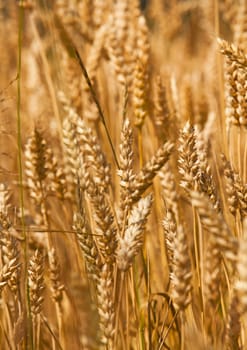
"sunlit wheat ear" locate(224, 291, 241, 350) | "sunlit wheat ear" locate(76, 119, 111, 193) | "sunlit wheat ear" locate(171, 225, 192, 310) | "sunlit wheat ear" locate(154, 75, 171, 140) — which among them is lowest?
"sunlit wheat ear" locate(224, 291, 241, 350)

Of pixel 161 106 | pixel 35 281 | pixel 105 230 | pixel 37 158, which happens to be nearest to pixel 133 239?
pixel 105 230

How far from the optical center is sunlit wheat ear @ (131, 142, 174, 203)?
66 cm

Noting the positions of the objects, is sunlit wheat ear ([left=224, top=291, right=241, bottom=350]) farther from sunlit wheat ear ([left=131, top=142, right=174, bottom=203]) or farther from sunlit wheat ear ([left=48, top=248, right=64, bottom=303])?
sunlit wheat ear ([left=48, top=248, right=64, bottom=303])

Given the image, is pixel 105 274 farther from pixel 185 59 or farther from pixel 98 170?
pixel 185 59

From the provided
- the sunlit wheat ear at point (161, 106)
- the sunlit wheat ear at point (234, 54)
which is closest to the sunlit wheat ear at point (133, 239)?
the sunlit wheat ear at point (234, 54)

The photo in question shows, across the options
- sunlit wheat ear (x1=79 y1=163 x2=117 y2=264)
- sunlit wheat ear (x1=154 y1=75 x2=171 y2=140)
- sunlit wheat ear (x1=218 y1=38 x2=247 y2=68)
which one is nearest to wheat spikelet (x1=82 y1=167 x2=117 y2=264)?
sunlit wheat ear (x1=79 y1=163 x2=117 y2=264)

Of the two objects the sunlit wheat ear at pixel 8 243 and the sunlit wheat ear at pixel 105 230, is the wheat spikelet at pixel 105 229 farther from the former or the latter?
the sunlit wheat ear at pixel 8 243

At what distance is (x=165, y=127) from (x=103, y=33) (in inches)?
12.4

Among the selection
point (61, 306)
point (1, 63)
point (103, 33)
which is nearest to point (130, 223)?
point (61, 306)

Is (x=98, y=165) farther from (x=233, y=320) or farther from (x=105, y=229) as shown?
(x=233, y=320)

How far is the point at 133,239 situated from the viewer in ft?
1.99

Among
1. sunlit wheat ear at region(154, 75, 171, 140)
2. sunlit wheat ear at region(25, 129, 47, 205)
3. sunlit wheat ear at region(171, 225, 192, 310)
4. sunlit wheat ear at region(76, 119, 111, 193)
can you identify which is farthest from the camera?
sunlit wheat ear at region(154, 75, 171, 140)

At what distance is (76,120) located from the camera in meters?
0.85

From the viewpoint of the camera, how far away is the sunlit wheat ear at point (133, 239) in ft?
1.95
